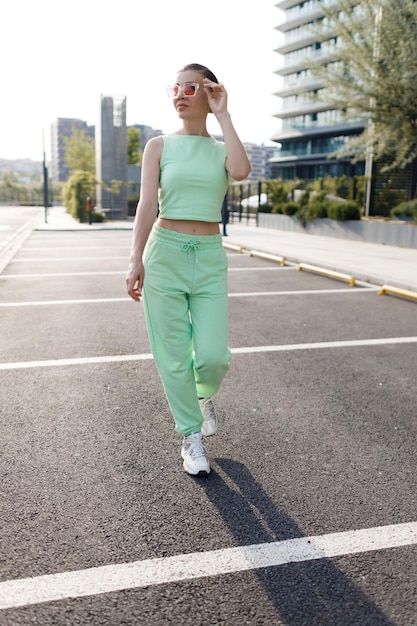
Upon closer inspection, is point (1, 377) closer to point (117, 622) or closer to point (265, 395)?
point (265, 395)

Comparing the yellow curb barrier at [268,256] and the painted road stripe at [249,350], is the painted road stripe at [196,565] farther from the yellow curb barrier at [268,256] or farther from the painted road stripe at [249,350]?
the yellow curb barrier at [268,256]

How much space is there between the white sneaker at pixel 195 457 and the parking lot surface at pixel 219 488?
0.18ft

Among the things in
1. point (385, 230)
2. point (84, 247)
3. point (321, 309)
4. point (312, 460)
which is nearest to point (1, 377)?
point (312, 460)

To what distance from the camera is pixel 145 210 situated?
3094 millimetres

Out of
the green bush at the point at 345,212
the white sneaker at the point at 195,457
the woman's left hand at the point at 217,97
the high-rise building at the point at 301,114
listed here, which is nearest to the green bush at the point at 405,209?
the green bush at the point at 345,212

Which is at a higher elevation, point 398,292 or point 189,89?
point 189,89

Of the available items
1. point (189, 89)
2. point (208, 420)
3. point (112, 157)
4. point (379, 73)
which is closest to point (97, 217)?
point (112, 157)

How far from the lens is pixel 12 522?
105 inches

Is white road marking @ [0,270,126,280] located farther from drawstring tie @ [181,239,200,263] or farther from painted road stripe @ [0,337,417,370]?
drawstring tie @ [181,239,200,263]

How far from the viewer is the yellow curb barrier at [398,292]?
8.66 meters

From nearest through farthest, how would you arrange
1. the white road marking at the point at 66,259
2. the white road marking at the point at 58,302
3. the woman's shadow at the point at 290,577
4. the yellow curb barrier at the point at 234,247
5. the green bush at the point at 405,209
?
the woman's shadow at the point at 290,577
the white road marking at the point at 58,302
the white road marking at the point at 66,259
the yellow curb barrier at the point at 234,247
the green bush at the point at 405,209

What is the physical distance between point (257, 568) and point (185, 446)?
0.99 m

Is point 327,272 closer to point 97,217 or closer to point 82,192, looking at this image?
point 97,217

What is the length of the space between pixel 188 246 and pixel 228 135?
60 centimetres
